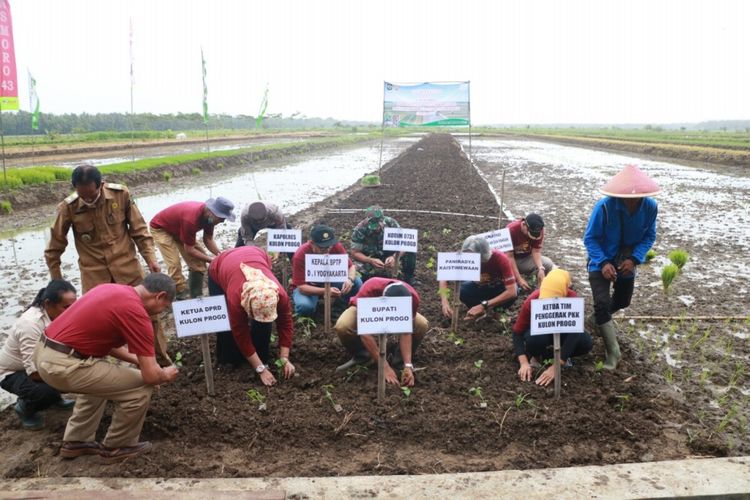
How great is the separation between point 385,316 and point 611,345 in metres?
1.96

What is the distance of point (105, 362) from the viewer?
3045mm

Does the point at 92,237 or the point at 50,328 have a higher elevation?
the point at 92,237

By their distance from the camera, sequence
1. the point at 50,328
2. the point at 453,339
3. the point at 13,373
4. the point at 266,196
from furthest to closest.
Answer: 1. the point at 266,196
2. the point at 453,339
3. the point at 13,373
4. the point at 50,328

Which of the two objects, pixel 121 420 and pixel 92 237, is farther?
pixel 92 237

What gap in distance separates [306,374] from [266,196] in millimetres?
11500

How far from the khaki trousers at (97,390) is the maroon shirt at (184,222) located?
8.36 feet

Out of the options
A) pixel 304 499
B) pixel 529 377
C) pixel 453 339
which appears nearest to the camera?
pixel 304 499

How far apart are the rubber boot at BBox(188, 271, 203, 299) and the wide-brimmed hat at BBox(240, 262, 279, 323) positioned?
97.0 inches

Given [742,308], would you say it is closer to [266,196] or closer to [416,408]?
[416,408]

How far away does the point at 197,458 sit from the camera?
3.13m

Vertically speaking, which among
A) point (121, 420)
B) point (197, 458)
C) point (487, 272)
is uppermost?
point (487, 272)

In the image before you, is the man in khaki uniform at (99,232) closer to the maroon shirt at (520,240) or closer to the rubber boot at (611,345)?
the rubber boot at (611,345)

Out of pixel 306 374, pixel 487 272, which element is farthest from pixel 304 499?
pixel 487 272

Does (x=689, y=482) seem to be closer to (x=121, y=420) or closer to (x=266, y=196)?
(x=121, y=420)
